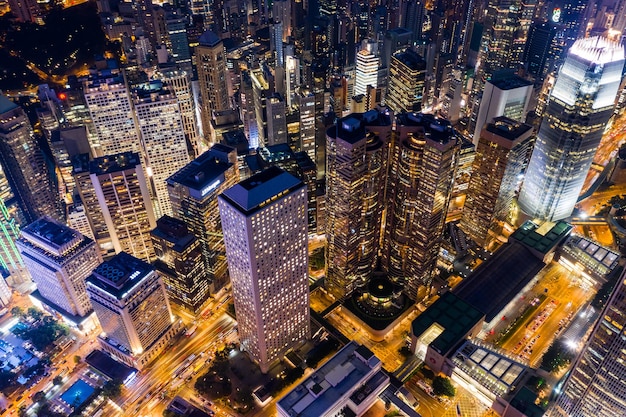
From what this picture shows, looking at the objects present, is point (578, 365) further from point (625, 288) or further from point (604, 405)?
point (625, 288)

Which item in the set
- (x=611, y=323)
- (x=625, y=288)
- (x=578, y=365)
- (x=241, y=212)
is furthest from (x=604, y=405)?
(x=241, y=212)

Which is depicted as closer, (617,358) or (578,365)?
(617,358)

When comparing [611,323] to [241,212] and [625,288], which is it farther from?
[241,212]

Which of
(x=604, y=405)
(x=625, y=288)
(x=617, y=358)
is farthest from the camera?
(x=604, y=405)

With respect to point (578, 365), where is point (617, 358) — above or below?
above

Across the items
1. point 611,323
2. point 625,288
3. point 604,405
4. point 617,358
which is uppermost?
point 625,288

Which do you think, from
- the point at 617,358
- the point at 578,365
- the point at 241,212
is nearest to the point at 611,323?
the point at 617,358

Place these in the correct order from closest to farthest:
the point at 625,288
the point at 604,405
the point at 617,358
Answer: the point at 625,288
the point at 617,358
the point at 604,405
